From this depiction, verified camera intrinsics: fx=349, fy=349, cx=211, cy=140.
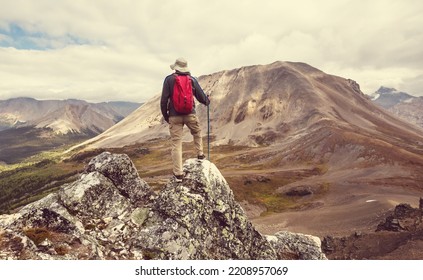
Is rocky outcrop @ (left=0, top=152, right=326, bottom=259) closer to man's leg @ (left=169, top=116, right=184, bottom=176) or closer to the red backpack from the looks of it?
man's leg @ (left=169, top=116, right=184, bottom=176)

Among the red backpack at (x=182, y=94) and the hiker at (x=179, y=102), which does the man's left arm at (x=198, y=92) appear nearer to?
the hiker at (x=179, y=102)

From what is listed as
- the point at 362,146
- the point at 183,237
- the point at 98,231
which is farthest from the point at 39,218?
the point at 362,146

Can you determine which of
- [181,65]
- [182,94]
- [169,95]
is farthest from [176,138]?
[181,65]

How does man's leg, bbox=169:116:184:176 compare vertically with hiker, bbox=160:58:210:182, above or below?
below

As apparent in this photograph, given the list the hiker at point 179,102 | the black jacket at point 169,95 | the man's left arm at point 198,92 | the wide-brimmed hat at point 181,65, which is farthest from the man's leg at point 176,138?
the wide-brimmed hat at point 181,65

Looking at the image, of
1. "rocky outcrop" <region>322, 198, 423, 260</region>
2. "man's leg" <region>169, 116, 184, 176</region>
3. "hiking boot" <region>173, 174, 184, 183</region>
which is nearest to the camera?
"man's leg" <region>169, 116, 184, 176</region>

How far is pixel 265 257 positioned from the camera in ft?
53.8

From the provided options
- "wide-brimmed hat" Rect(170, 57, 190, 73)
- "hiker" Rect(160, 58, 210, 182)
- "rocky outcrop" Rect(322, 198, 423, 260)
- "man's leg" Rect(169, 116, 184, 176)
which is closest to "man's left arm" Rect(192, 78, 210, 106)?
"hiker" Rect(160, 58, 210, 182)

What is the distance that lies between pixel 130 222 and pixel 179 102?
5583mm

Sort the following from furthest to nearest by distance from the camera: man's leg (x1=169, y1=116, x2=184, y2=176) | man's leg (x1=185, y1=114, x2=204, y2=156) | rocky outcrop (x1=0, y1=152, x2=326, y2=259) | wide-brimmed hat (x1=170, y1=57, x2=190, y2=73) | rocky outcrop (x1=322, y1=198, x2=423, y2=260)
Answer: rocky outcrop (x1=322, y1=198, x2=423, y2=260) → man's leg (x1=185, y1=114, x2=204, y2=156) → man's leg (x1=169, y1=116, x2=184, y2=176) → wide-brimmed hat (x1=170, y1=57, x2=190, y2=73) → rocky outcrop (x1=0, y1=152, x2=326, y2=259)

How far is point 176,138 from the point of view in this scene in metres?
15.4

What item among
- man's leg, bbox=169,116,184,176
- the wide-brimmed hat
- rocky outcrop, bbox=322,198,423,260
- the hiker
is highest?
the wide-brimmed hat

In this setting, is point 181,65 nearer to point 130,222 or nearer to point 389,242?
point 130,222

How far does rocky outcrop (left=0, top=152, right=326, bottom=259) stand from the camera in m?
12.5
